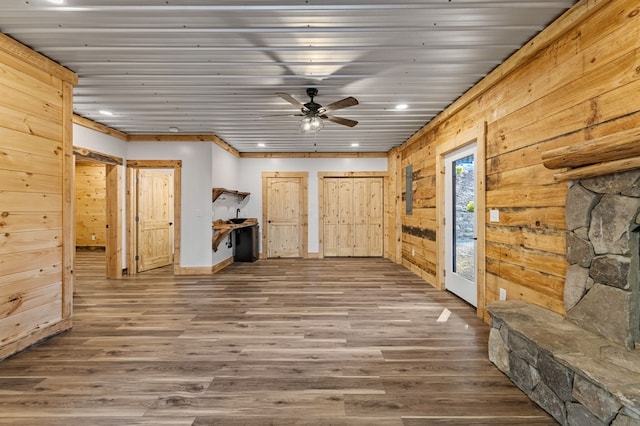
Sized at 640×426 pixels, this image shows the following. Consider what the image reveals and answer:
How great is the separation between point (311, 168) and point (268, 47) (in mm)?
4972

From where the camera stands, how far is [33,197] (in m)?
2.74

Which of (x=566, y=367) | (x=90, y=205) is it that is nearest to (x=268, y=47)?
(x=566, y=367)

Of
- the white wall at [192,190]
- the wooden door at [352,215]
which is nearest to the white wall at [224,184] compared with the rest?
the white wall at [192,190]

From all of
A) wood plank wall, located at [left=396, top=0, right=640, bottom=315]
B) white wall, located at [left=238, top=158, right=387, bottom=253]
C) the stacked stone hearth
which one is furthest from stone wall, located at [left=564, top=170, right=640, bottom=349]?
white wall, located at [left=238, top=158, right=387, bottom=253]

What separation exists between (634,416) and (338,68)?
122 inches

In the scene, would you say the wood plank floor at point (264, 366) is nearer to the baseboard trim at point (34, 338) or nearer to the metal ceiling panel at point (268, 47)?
the baseboard trim at point (34, 338)

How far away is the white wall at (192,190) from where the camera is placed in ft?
18.6

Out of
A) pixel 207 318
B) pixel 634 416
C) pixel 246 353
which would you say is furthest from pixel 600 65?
pixel 207 318

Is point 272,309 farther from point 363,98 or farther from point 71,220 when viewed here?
point 363,98

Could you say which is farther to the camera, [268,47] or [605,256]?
[268,47]

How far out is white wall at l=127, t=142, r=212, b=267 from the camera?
5664 mm

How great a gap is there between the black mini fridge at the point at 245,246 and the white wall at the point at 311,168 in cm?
63

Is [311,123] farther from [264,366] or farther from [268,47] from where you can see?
[264,366]

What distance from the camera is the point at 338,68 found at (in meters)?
3.05
